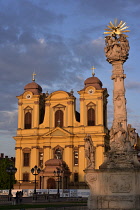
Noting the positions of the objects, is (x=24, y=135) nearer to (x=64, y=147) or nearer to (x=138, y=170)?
(x=64, y=147)

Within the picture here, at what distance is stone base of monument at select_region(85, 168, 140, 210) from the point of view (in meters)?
21.3

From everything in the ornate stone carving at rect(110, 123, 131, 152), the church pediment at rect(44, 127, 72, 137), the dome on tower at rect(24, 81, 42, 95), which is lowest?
the ornate stone carving at rect(110, 123, 131, 152)

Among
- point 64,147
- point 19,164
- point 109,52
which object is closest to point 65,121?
point 64,147

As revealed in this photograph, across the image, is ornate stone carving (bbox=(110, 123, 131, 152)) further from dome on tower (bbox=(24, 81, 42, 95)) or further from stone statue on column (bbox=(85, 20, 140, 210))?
dome on tower (bbox=(24, 81, 42, 95))

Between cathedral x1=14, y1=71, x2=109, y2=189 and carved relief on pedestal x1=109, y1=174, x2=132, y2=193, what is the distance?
36774mm

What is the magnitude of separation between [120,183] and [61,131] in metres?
41.0

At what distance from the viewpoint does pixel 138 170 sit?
21.7 m

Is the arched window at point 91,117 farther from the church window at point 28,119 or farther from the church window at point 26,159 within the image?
the church window at point 26,159

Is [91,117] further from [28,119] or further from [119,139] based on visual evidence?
[119,139]

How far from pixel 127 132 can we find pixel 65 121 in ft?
131

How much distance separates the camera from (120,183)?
71.4ft

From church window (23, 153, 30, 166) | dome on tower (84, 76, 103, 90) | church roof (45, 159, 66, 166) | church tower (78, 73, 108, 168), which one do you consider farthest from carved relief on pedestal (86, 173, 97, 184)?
church window (23, 153, 30, 166)

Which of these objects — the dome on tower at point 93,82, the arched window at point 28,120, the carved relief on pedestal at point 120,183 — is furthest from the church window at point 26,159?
the carved relief on pedestal at point 120,183

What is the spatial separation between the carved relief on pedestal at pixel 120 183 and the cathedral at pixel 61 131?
36.8m
